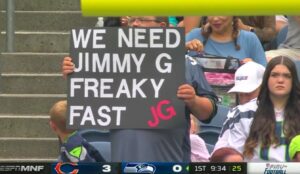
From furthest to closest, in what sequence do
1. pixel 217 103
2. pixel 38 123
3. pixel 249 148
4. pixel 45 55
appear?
1. pixel 45 55
2. pixel 38 123
3. pixel 217 103
4. pixel 249 148

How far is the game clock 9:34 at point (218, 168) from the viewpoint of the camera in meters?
5.87

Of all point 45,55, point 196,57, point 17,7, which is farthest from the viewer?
point 17,7

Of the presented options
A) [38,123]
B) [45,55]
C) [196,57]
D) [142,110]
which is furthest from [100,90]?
[45,55]

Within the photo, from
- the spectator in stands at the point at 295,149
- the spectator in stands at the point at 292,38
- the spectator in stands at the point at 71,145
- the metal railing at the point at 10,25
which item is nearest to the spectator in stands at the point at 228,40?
the spectator in stands at the point at 292,38

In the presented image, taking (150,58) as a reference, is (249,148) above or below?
below

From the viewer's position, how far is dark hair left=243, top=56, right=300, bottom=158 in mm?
6781

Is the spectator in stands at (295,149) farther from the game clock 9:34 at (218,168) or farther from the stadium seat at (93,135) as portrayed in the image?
the stadium seat at (93,135)

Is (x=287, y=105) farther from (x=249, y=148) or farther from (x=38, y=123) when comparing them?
(x=38, y=123)

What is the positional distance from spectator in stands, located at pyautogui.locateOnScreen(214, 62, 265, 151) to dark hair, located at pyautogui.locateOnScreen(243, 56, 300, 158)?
0.07 metres

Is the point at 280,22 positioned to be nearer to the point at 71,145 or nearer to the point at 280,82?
the point at 280,82

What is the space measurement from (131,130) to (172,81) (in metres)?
0.39

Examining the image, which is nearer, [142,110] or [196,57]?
[142,110]

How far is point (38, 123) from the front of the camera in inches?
367

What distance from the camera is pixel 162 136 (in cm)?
668
